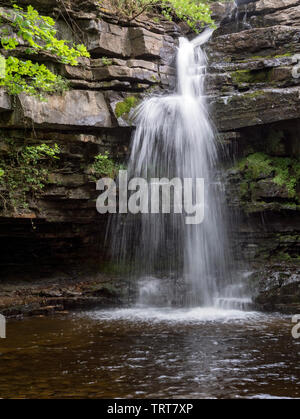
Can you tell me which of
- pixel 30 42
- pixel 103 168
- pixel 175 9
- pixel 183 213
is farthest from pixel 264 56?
pixel 30 42

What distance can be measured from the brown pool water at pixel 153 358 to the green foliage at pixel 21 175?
3.13m

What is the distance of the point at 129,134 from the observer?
1038 centimetres

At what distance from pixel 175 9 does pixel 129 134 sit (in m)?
5.36

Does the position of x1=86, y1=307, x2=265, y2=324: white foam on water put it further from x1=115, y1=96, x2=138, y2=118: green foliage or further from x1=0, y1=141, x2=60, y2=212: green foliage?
x1=115, y1=96, x2=138, y2=118: green foliage

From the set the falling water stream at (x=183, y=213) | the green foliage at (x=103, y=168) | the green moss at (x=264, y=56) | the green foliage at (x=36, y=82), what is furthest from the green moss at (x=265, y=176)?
the green foliage at (x=36, y=82)

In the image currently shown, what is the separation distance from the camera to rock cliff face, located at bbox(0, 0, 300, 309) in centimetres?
932

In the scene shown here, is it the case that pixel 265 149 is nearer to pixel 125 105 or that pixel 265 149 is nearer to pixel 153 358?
pixel 125 105

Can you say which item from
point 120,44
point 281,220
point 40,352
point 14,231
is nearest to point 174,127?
point 120,44

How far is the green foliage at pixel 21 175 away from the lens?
9328 mm

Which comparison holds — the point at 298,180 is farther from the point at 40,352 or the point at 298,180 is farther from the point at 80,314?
the point at 40,352

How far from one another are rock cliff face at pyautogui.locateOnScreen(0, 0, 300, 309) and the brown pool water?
2.69m

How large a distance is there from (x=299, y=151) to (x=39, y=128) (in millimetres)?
6814

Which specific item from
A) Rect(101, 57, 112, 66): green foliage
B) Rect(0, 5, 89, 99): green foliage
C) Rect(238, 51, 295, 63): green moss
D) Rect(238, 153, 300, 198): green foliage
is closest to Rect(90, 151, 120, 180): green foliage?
Rect(0, 5, 89, 99): green foliage

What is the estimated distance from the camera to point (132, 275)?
10805mm
